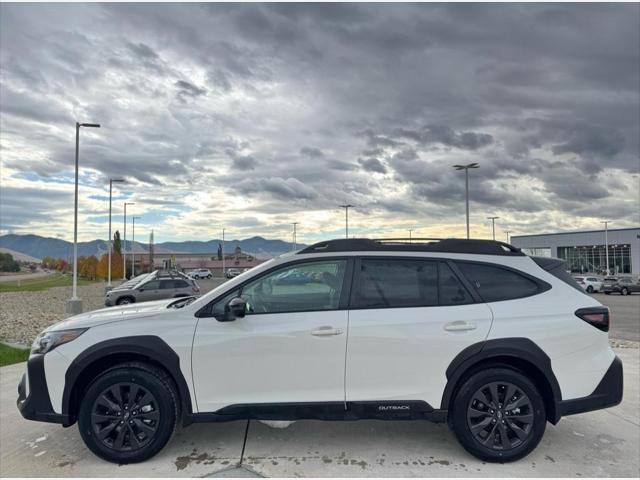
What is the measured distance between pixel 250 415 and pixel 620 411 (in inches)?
160

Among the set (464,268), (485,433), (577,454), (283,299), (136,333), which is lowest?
(577,454)

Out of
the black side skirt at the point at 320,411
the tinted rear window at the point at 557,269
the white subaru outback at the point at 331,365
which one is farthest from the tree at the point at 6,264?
the tinted rear window at the point at 557,269

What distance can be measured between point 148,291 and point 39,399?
18233mm

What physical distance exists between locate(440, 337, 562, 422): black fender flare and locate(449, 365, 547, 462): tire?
0.35 feet

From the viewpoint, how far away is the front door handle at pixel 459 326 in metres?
3.77

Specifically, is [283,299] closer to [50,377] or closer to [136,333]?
[136,333]

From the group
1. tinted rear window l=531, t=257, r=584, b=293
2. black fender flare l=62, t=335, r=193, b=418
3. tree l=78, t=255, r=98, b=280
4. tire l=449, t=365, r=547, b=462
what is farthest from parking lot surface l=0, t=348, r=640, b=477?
tree l=78, t=255, r=98, b=280

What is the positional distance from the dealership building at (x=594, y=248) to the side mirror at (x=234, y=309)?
2726 inches

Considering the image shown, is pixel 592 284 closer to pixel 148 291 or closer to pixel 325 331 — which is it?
pixel 148 291

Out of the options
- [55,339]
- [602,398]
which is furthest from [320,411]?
[602,398]

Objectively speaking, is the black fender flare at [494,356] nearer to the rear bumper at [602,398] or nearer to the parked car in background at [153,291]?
the rear bumper at [602,398]

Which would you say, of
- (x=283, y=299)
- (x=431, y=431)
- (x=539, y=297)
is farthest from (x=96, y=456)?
(x=539, y=297)

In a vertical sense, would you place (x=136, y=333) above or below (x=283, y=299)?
below

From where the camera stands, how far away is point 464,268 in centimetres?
403
